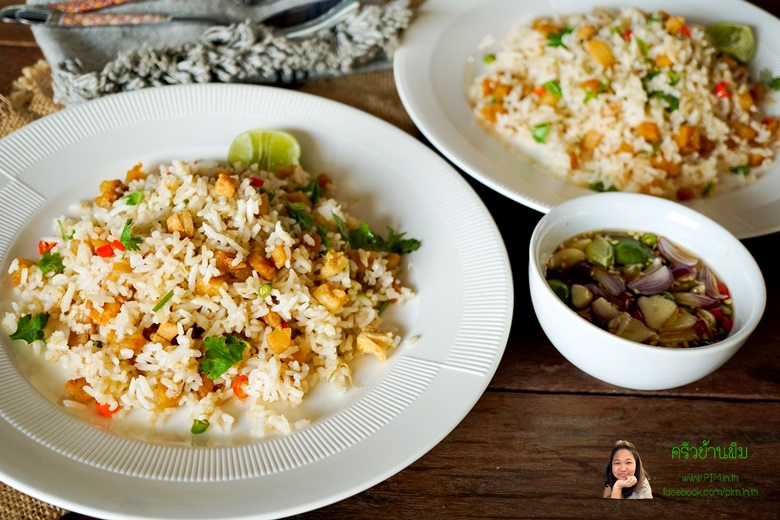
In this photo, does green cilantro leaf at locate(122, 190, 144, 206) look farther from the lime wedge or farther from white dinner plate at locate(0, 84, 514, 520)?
the lime wedge

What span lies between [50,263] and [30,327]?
0.70 ft

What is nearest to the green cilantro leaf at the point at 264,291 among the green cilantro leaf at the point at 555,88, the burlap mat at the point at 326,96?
the burlap mat at the point at 326,96

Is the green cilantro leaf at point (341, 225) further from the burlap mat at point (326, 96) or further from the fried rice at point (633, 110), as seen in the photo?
the fried rice at point (633, 110)

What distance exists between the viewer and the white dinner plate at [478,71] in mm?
2340

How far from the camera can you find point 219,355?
183 centimetres

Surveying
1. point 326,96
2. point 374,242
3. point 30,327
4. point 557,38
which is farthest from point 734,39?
point 30,327

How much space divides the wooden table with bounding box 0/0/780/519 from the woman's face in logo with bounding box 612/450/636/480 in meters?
0.03

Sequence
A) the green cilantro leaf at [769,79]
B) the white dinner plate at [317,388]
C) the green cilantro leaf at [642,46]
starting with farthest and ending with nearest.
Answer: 1. the green cilantro leaf at [769,79]
2. the green cilantro leaf at [642,46]
3. the white dinner plate at [317,388]

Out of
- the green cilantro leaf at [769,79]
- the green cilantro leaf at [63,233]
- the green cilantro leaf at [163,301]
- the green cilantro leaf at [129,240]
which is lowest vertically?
the green cilantro leaf at [769,79]

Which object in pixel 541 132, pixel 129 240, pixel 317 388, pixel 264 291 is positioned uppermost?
pixel 129 240

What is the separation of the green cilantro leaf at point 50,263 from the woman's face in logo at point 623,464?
65.6 inches

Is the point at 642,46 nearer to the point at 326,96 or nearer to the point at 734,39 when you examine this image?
the point at 734,39

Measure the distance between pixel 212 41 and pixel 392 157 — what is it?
105cm

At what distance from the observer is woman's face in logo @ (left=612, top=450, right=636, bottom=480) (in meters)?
1.81
